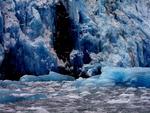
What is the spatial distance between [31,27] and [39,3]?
1267 millimetres

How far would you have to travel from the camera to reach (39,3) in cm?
1614

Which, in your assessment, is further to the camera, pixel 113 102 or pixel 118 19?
pixel 118 19

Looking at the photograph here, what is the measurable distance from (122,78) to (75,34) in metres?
3.29

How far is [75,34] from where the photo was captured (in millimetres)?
16469

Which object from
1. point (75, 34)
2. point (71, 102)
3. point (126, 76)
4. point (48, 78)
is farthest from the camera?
point (75, 34)

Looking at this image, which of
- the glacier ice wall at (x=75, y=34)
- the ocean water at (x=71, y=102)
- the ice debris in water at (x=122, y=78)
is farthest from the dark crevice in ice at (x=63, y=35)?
the ocean water at (x=71, y=102)

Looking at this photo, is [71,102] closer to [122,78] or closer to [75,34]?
[122,78]

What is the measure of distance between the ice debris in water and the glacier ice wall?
2.05m

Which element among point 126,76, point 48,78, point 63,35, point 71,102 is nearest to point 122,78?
point 126,76

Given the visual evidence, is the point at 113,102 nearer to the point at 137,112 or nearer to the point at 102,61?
the point at 137,112

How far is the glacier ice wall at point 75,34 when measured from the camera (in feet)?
48.3

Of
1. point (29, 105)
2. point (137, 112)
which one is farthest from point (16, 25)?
Answer: point (137, 112)

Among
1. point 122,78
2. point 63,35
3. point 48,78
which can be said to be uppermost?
point 63,35

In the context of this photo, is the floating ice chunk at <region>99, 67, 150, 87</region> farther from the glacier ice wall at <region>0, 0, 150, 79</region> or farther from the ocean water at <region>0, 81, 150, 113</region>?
the ocean water at <region>0, 81, 150, 113</region>
